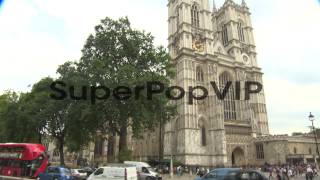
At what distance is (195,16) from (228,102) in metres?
19.5

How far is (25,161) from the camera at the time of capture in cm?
2661

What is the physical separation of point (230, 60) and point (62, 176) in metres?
49.5

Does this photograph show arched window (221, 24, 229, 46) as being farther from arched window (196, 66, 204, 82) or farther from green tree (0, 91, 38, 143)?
green tree (0, 91, 38, 143)

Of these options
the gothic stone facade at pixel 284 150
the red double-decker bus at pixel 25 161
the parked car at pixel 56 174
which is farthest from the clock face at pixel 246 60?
the parked car at pixel 56 174

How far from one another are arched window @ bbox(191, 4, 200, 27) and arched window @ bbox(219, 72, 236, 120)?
39.4ft

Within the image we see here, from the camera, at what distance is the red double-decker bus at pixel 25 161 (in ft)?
86.6

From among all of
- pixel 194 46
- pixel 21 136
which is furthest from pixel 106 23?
pixel 194 46

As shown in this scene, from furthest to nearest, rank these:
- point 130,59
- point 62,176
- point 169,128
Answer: point 169,128, point 130,59, point 62,176

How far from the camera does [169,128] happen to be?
56.2 metres

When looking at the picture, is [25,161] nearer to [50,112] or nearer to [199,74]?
[50,112]

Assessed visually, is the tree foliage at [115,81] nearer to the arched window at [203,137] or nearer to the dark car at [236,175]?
the dark car at [236,175]

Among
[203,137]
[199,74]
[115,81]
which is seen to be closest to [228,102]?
[199,74]

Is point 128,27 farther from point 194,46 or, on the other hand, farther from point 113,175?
point 194,46

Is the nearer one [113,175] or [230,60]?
[113,175]
